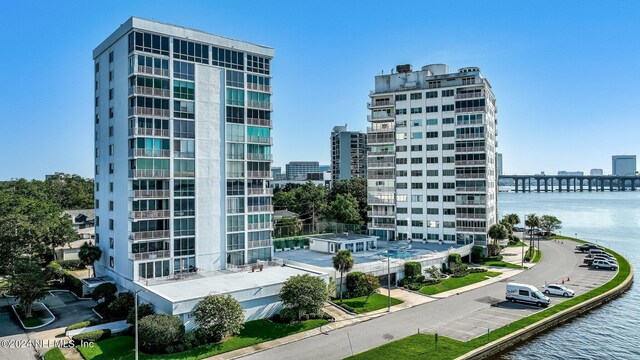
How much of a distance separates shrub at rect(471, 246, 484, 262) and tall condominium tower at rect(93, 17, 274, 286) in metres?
38.1

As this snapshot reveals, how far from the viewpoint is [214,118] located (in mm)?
56594

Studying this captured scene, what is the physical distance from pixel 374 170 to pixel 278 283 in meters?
50.3

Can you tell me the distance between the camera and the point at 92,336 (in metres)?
39.1

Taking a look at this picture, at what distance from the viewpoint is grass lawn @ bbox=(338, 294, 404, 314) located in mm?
48966

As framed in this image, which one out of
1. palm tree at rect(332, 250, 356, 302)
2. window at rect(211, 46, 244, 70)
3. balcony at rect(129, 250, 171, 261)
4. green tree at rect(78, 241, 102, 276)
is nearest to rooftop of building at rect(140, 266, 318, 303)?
palm tree at rect(332, 250, 356, 302)

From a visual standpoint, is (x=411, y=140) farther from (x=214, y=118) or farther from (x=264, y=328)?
(x=264, y=328)

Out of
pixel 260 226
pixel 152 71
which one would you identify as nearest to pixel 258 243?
pixel 260 226

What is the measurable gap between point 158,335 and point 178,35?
3459 cm

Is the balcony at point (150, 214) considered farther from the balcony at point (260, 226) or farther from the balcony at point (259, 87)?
the balcony at point (259, 87)

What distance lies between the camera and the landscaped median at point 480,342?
3666cm

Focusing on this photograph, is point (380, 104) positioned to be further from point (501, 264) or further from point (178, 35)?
point (178, 35)

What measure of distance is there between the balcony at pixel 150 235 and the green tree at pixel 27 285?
933cm

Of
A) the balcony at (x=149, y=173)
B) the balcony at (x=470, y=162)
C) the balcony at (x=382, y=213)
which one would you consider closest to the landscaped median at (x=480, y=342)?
the balcony at (x=149, y=173)

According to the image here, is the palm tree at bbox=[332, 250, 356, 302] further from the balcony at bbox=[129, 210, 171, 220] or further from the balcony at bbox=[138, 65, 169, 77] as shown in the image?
the balcony at bbox=[138, 65, 169, 77]
